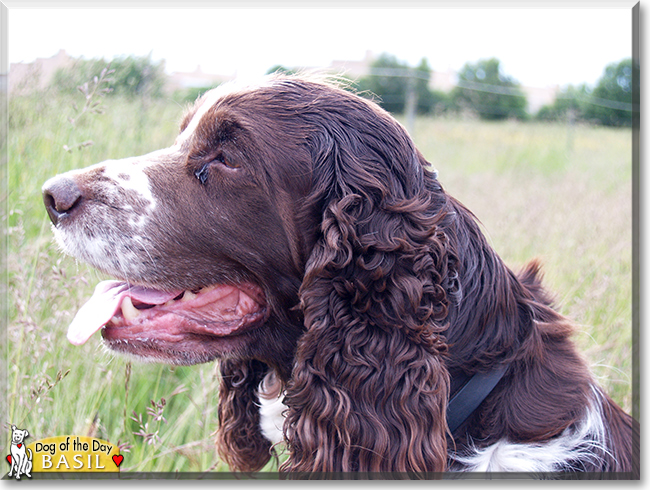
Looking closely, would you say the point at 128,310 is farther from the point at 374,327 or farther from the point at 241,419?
the point at 374,327

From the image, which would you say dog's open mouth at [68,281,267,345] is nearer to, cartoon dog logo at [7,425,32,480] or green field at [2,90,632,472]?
green field at [2,90,632,472]

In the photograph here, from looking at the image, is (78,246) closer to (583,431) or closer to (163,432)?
(163,432)

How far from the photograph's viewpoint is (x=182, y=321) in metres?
2.12

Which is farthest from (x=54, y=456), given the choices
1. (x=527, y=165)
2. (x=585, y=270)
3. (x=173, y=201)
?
(x=527, y=165)

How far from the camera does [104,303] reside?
2.11 m

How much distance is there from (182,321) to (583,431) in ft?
4.78

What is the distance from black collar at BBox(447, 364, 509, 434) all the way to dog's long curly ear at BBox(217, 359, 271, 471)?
0.89m

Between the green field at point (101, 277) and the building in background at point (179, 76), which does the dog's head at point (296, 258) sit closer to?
the green field at point (101, 277)

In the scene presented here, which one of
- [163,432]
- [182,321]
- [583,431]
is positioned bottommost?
[163,432]

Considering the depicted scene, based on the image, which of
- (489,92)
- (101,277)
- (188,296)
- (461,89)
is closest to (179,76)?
(101,277)

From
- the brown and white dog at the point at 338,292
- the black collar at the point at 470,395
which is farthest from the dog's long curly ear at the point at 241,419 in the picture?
the black collar at the point at 470,395

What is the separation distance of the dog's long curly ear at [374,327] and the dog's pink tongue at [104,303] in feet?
2.09

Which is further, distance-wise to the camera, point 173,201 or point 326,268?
point 173,201

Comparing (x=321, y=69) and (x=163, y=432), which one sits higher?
(x=321, y=69)
